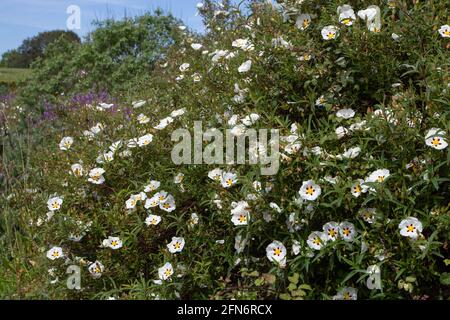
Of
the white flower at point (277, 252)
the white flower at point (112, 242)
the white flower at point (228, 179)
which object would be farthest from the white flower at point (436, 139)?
the white flower at point (112, 242)

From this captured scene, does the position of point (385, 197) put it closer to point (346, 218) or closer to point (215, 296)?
point (346, 218)

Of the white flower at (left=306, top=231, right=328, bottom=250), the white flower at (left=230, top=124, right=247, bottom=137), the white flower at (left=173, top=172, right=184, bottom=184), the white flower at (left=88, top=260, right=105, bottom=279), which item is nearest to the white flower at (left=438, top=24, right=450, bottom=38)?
the white flower at (left=230, top=124, right=247, bottom=137)

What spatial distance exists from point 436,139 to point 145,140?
5.62 ft

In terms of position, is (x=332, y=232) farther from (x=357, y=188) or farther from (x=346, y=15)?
(x=346, y=15)

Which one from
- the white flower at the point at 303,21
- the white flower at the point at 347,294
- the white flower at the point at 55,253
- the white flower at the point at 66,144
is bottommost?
the white flower at the point at 347,294

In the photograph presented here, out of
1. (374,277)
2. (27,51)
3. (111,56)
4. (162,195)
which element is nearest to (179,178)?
(162,195)

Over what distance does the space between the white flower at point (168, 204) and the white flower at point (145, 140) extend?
0.46 metres

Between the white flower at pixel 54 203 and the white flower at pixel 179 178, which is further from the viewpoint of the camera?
the white flower at pixel 54 203

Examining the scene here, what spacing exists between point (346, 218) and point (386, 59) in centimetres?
89

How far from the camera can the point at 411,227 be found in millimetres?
2465

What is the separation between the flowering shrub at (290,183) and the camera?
2.58 m

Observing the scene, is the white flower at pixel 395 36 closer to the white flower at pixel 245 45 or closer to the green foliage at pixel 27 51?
the white flower at pixel 245 45
